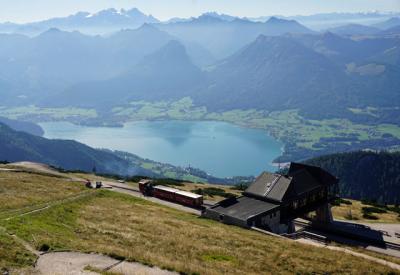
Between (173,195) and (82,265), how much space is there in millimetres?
47373

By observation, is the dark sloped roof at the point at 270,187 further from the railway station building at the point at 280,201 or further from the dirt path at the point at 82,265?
the dirt path at the point at 82,265

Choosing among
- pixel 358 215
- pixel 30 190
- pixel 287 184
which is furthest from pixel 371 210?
pixel 30 190

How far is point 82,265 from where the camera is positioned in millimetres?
33094

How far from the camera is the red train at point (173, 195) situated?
7656 cm

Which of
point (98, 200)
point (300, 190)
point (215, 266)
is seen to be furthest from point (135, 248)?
point (300, 190)

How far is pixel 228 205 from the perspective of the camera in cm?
6925

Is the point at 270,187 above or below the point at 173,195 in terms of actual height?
above

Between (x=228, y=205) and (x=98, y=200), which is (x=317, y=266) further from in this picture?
(x=98, y=200)

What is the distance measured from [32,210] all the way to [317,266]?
101 feet

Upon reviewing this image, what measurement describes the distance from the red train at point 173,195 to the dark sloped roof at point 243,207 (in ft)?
26.7

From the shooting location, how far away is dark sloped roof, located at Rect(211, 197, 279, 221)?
6481 cm

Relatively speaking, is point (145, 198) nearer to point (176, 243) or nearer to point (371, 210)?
point (176, 243)

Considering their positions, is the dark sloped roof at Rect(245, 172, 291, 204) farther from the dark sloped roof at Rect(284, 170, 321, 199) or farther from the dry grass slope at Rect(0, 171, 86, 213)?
the dry grass slope at Rect(0, 171, 86, 213)

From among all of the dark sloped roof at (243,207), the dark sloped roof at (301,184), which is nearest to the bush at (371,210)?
the dark sloped roof at (301,184)
